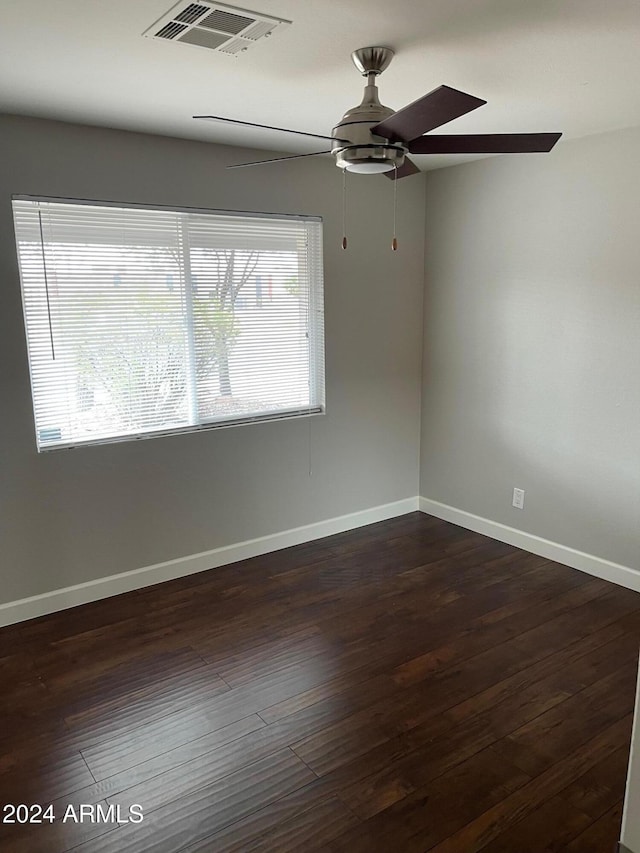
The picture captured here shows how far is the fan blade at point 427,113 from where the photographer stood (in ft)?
5.53

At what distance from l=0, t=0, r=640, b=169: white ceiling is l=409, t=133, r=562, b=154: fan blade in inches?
11.8

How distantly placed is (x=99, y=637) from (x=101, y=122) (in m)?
2.50

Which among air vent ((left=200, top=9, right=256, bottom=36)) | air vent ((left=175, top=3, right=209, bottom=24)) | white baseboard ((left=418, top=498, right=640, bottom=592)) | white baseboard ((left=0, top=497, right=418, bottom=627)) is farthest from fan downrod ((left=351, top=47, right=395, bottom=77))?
white baseboard ((left=418, top=498, right=640, bottom=592))

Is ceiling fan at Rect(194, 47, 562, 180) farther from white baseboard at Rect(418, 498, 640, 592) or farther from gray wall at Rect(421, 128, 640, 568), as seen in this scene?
white baseboard at Rect(418, 498, 640, 592)

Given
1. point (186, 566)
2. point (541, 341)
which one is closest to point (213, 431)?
point (186, 566)

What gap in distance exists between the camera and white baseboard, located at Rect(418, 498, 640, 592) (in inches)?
138

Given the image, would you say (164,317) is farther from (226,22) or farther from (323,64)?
(226,22)

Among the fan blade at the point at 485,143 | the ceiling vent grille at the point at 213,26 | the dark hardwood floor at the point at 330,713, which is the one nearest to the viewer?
the ceiling vent grille at the point at 213,26

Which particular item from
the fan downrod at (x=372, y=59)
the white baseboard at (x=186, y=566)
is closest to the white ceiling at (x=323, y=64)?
the fan downrod at (x=372, y=59)

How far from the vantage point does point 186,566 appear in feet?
12.1

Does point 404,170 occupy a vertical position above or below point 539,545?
above

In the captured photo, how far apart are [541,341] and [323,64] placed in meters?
2.14

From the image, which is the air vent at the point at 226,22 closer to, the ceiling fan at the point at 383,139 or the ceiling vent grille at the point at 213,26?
the ceiling vent grille at the point at 213,26

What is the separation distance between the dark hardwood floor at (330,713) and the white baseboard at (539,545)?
0.25 feet
